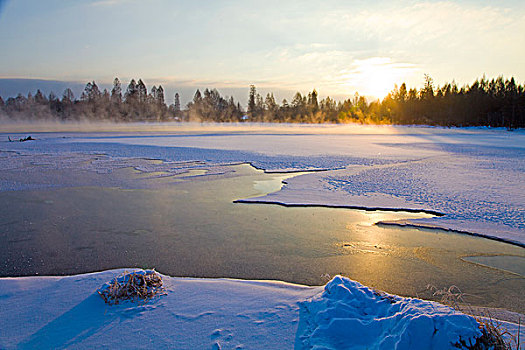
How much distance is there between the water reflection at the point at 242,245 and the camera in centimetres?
399

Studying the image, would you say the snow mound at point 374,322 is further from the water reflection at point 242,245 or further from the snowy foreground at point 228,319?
the water reflection at point 242,245

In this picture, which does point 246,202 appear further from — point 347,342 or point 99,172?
point 99,172

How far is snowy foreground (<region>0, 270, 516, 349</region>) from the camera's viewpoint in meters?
2.39

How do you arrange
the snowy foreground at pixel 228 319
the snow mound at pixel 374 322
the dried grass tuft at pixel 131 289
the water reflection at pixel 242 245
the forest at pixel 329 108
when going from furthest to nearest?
the forest at pixel 329 108, the water reflection at pixel 242 245, the dried grass tuft at pixel 131 289, the snowy foreground at pixel 228 319, the snow mound at pixel 374 322

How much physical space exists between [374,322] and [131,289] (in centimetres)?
221

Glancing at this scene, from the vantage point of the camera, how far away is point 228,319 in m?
2.84

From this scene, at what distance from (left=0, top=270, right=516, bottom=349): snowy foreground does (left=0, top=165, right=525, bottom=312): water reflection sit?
2.33 ft

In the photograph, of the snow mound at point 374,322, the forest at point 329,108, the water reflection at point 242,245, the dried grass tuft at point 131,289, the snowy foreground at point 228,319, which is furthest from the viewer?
the forest at point 329,108

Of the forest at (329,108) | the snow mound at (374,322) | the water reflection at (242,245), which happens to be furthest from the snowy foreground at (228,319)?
the forest at (329,108)

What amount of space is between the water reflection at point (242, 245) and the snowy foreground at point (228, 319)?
71 centimetres

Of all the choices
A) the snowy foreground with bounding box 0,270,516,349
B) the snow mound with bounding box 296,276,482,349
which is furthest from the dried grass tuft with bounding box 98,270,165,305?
the snow mound with bounding box 296,276,482,349

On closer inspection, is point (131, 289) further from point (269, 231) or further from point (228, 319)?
point (269, 231)

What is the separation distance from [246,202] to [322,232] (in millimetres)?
2410

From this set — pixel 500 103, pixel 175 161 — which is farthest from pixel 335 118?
pixel 175 161
